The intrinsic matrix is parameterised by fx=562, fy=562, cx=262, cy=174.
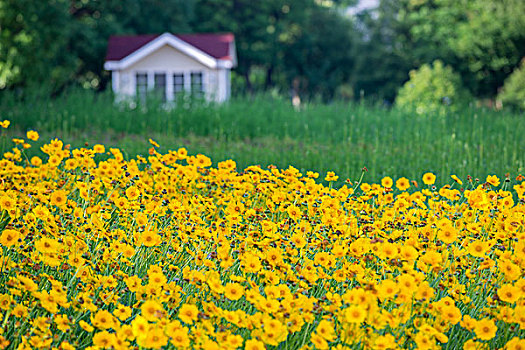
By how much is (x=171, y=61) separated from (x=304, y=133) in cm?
1195

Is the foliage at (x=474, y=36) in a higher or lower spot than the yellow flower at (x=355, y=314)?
higher

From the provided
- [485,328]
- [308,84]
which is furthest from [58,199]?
[308,84]

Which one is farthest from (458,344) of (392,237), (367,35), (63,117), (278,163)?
(367,35)

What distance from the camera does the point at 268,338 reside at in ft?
6.39

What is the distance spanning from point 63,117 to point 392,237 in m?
7.66

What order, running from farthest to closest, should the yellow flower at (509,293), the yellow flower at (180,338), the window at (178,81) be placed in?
the window at (178,81)
the yellow flower at (509,293)
the yellow flower at (180,338)

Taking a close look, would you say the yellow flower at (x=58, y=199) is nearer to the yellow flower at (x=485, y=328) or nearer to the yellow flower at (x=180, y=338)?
the yellow flower at (x=180, y=338)

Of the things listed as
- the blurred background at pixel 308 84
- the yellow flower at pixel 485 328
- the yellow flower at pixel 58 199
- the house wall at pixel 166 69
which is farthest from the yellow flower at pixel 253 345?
the house wall at pixel 166 69

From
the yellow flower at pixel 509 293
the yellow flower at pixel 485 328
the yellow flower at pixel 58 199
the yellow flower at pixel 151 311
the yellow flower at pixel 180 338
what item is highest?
the yellow flower at pixel 58 199

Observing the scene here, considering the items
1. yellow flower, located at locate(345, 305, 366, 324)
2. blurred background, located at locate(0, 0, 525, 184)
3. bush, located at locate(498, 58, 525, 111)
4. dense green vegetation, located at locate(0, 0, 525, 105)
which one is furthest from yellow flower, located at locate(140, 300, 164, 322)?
bush, located at locate(498, 58, 525, 111)

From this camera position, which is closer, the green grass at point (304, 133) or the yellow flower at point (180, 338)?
the yellow flower at point (180, 338)

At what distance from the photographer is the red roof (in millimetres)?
18683

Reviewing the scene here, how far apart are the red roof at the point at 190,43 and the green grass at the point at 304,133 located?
27.2ft

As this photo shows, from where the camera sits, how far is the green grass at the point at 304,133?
6.32 m
